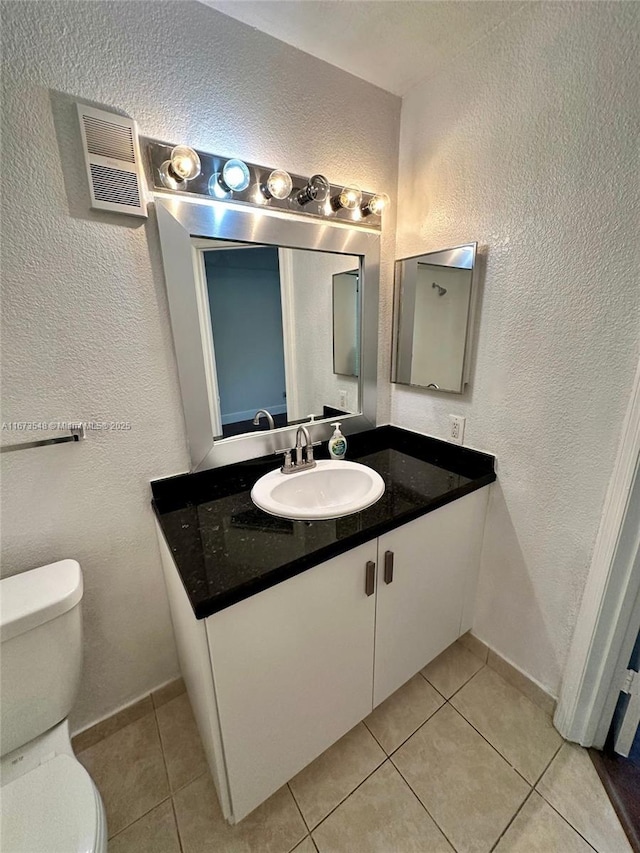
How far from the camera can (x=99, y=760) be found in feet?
3.70

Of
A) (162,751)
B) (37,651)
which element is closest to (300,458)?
(37,651)

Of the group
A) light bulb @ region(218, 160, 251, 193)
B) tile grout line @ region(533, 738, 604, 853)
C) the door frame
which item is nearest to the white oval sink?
the door frame

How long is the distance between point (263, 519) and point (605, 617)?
3.58ft

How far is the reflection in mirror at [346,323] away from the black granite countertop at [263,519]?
0.33 metres

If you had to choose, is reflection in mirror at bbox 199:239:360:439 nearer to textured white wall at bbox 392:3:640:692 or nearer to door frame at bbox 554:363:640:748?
textured white wall at bbox 392:3:640:692

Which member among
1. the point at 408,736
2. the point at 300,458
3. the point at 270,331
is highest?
the point at 270,331

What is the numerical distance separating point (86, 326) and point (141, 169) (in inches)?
17.9

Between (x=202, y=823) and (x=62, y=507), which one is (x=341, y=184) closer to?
(x=62, y=507)

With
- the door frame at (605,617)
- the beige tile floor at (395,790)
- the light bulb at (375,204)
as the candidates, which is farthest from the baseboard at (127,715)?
the light bulb at (375,204)

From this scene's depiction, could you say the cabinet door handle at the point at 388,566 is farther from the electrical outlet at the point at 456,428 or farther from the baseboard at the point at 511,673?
the baseboard at the point at 511,673

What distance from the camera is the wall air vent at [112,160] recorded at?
829 mm

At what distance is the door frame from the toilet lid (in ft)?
4.47

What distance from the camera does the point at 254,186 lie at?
1065 mm

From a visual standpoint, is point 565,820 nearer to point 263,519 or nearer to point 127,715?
point 263,519
